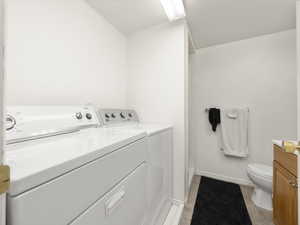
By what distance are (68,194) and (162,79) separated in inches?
60.7

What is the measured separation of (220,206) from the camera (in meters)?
1.62

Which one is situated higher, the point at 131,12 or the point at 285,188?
the point at 131,12

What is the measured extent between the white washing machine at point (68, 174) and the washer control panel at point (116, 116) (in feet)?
1.04

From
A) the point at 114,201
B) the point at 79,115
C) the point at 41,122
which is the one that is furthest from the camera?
the point at 79,115

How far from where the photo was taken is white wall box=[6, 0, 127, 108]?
0.95 metres

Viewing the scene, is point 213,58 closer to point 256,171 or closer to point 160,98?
point 160,98

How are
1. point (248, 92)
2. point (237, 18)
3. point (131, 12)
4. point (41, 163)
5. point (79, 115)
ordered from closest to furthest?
point (41, 163) → point (79, 115) → point (131, 12) → point (237, 18) → point (248, 92)

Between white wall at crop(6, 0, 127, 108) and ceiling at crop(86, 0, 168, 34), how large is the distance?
0.34 ft

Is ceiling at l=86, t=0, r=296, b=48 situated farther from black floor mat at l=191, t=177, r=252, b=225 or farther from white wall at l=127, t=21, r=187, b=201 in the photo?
A: black floor mat at l=191, t=177, r=252, b=225

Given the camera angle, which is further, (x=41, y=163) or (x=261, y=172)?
(x=261, y=172)

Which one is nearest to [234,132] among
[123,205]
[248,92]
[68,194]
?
[248,92]

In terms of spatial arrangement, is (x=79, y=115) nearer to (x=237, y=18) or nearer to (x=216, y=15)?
(x=216, y=15)

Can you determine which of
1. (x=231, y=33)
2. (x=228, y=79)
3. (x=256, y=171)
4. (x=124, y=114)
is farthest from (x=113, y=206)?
(x=231, y=33)

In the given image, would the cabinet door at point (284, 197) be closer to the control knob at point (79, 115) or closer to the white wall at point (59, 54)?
the control knob at point (79, 115)
